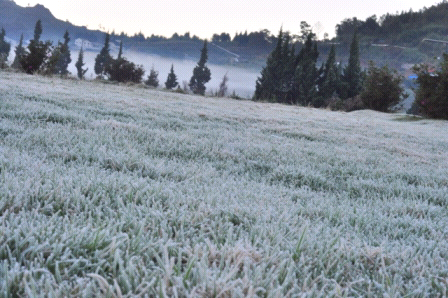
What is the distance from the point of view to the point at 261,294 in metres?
0.93

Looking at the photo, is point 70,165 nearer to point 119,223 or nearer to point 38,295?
point 119,223

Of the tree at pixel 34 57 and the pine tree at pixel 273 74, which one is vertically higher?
the pine tree at pixel 273 74

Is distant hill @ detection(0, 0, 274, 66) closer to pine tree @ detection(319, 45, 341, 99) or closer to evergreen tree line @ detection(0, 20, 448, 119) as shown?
evergreen tree line @ detection(0, 20, 448, 119)

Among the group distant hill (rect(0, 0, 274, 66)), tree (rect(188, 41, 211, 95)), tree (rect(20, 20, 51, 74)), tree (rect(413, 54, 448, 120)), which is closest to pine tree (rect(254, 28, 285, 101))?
tree (rect(188, 41, 211, 95))

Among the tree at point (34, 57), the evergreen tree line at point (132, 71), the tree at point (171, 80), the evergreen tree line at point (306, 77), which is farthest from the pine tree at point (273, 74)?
the tree at point (34, 57)

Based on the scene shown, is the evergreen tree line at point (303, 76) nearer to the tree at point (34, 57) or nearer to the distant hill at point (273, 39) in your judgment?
the tree at point (34, 57)

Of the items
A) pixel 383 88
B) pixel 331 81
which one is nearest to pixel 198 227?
pixel 383 88

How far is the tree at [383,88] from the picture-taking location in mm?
23594

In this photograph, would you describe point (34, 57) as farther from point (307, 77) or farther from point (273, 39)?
point (273, 39)

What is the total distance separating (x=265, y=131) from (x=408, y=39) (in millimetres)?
138560

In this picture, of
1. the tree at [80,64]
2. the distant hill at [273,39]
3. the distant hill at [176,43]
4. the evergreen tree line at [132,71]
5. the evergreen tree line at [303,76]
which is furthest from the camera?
the distant hill at [176,43]

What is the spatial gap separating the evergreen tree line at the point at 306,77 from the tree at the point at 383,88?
14972mm

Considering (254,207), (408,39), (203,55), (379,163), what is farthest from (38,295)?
(408,39)

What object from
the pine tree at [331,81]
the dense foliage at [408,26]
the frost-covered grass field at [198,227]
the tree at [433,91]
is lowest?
the frost-covered grass field at [198,227]
